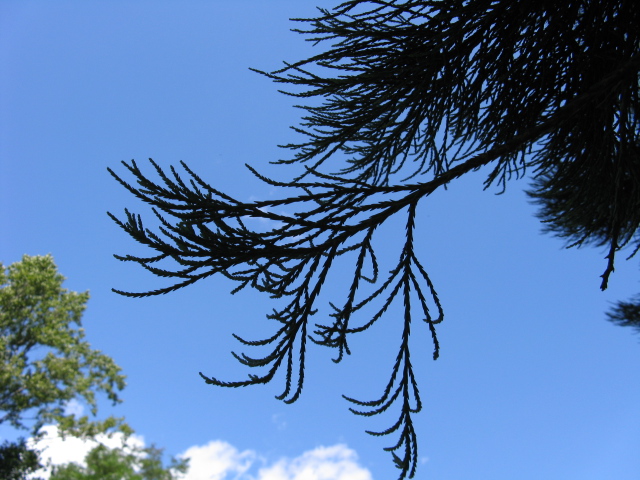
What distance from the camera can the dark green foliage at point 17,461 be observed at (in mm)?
14695

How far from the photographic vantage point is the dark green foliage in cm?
1470

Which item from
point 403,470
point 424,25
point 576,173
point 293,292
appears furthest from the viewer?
point 576,173

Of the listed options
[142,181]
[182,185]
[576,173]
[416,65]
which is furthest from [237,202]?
[576,173]

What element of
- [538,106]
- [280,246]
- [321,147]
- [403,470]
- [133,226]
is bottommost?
[403,470]

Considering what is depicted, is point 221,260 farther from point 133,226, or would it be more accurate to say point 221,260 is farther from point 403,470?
point 403,470

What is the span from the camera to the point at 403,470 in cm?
254

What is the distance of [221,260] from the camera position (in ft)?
6.44

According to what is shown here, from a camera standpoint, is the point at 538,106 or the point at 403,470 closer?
the point at 403,470

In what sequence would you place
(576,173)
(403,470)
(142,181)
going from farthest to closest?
(576,173), (403,470), (142,181)

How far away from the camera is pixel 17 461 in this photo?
14961 mm

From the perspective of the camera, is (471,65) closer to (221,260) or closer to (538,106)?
(538,106)

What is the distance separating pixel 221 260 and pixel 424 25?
2562mm

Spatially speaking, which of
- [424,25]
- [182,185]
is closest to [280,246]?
[182,185]

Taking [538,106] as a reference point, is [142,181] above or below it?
below
